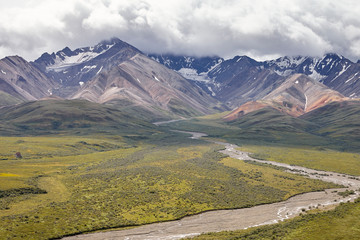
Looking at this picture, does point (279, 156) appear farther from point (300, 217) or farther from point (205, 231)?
point (205, 231)

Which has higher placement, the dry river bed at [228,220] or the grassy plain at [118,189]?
the grassy plain at [118,189]

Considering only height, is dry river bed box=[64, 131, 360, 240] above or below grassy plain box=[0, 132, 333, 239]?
below

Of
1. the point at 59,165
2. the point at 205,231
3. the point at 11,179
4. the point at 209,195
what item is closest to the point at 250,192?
the point at 209,195

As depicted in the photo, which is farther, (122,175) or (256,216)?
(122,175)

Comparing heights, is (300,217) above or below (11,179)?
below

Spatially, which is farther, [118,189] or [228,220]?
[118,189]

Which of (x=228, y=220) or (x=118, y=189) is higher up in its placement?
(x=118, y=189)

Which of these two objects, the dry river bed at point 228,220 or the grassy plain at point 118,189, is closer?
the dry river bed at point 228,220

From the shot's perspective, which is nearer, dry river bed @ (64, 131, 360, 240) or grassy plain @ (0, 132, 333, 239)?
dry river bed @ (64, 131, 360, 240)
